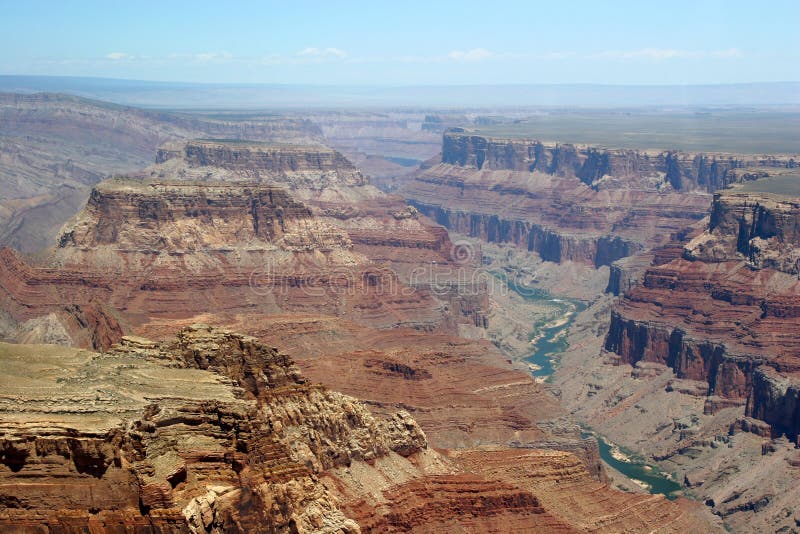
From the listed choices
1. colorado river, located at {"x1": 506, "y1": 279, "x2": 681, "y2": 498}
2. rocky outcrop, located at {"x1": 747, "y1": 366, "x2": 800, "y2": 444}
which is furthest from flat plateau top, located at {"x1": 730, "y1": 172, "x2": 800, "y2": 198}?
rocky outcrop, located at {"x1": 747, "y1": 366, "x2": 800, "y2": 444}

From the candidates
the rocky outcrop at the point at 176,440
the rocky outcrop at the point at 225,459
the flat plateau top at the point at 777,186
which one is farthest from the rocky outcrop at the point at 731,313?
the rocky outcrop at the point at 176,440

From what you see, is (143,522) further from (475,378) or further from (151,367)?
(475,378)

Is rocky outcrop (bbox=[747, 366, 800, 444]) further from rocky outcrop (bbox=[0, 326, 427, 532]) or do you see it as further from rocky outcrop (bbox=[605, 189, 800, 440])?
rocky outcrop (bbox=[0, 326, 427, 532])

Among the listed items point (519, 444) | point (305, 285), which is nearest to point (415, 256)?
point (305, 285)

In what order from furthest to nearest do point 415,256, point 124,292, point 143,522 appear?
point 415,256, point 124,292, point 143,522

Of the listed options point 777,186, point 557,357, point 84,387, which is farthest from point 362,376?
point 777,186

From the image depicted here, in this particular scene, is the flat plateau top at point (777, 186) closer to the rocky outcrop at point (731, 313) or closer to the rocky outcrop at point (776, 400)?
the rocky outcrop at point (731, 313)
